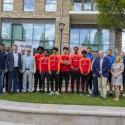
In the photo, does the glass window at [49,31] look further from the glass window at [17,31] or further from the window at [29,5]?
the glass window at [17,31]

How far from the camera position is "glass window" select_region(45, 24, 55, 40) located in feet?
124

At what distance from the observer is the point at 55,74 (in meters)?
15.6

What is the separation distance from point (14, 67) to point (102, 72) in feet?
11.1

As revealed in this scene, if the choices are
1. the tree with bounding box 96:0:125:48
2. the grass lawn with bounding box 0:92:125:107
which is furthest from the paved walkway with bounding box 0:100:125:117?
the tree with bounding box 96:0:125:48

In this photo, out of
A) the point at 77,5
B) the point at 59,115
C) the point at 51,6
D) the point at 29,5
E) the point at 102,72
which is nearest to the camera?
the point at 59,115

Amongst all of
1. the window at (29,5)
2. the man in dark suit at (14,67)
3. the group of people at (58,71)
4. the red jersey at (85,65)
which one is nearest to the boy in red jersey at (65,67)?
the group of people at (58,71)

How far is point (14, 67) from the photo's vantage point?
1566cm

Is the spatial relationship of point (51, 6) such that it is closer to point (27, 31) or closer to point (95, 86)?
point (27, 31)

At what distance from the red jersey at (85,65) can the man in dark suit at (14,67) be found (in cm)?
237

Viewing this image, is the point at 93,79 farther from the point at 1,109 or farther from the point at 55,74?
the point at 1,109

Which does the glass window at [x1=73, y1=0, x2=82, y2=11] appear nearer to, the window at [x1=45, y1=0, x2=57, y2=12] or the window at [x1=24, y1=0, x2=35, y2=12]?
the window at [x1=45, y1=0, x2=57, y2=12]

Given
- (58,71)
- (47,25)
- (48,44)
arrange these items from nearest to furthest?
(58,71), (48,44), (47,25)

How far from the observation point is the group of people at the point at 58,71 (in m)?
15.3

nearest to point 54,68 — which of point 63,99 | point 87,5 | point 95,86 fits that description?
point 95,86
